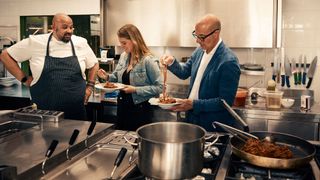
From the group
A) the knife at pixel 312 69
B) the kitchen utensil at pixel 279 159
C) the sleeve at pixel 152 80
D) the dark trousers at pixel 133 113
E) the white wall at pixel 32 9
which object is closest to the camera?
the kitchen utensil at pixel 279 159

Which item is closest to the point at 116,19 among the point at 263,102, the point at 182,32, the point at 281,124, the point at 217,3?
the point at 182,32

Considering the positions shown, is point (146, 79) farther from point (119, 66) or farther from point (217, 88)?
point (217, 88)

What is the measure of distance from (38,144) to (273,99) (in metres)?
2.18

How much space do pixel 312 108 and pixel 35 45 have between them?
2442mm

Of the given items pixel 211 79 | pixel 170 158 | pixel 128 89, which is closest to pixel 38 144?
pixel 170 158

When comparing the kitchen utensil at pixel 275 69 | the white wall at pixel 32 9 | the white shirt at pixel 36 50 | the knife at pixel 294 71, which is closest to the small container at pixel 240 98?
the kitchen utensil at pixel 275 69

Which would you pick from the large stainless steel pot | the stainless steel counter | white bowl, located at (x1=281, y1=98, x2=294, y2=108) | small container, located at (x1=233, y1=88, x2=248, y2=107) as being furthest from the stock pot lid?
white bowl, located at (x1=281, y1=98, x2=294, y2=108)

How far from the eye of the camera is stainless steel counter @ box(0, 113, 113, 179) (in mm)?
1263

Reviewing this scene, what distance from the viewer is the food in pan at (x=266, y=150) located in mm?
1280

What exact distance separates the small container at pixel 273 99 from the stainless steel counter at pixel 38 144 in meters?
1.74

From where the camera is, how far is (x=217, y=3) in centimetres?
341

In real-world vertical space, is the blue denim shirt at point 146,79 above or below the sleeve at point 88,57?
below

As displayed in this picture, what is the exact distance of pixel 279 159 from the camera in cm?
120

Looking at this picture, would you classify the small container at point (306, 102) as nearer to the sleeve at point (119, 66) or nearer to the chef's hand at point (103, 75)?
the sleeve at point (119, 66)
